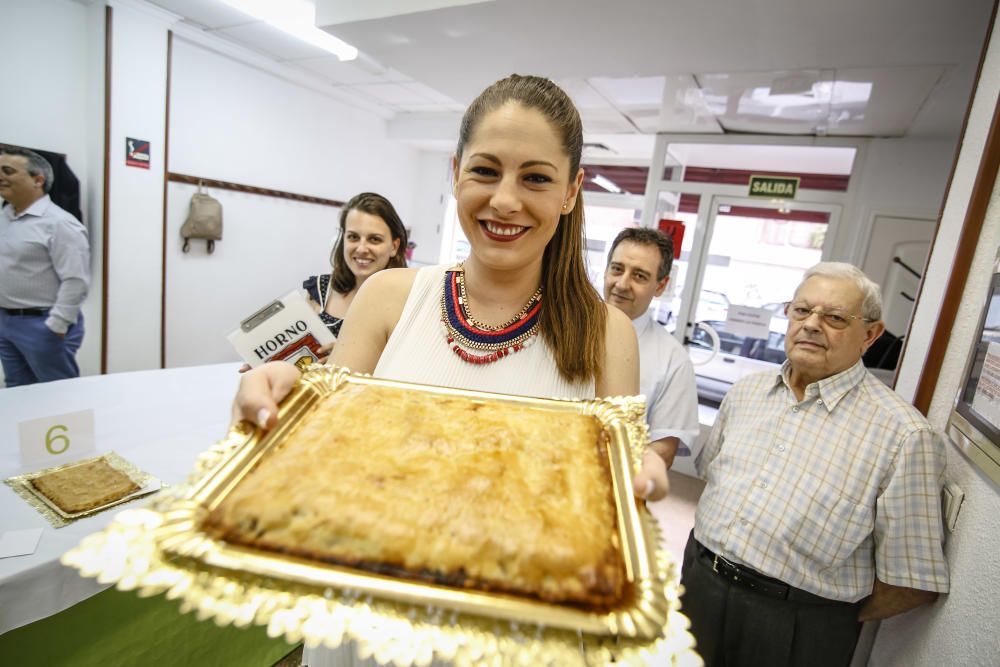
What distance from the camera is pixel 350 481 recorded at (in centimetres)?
54

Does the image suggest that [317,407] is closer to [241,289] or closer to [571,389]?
[571,389]

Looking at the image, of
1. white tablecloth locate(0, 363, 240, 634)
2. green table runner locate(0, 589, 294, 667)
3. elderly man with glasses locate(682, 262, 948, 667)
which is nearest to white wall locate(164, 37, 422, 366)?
white tablecloth locate(0, 363, 240, 634)

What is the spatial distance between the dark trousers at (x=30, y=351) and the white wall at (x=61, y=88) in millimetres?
801

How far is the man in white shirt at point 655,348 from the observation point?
1.70m

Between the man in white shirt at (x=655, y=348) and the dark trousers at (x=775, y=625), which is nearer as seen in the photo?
the dark trousers at (x=775, y=625)

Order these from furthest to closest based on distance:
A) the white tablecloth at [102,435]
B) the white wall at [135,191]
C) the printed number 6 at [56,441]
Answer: the white wall at [135,191]
the printed number 6 at [56,441]
the white tablecloth at [102,435]

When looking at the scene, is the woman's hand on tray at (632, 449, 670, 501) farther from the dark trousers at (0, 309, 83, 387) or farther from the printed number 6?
the dark trousers at (0, 309, 83, 387)

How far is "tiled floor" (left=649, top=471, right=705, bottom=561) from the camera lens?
114 inches

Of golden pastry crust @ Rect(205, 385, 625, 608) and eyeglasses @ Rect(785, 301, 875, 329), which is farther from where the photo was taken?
eyeglasses @ Rect(785, 301, 875, 329)

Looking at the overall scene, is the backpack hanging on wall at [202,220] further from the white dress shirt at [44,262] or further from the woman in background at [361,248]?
the woman in background at [361,248]

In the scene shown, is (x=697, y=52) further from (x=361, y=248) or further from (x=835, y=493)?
(x=835, y=493)

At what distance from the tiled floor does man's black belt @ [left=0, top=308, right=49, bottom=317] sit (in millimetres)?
4223

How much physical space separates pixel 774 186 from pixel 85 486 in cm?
496

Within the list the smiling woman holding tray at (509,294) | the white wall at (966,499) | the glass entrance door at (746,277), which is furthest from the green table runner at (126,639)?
the glass entrance door at (746,277)
